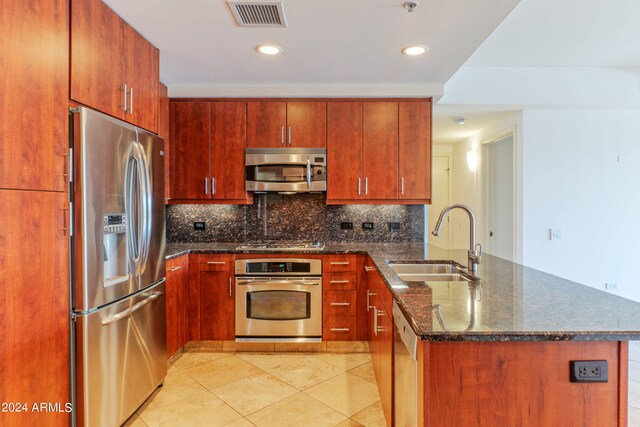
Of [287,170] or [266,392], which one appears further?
[287,170]

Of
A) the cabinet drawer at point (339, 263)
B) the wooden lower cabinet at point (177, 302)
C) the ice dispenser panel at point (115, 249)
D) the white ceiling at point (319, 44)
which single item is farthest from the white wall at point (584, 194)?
the ice dispenser panel at point (115, 249)

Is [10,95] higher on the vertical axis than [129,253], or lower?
higher

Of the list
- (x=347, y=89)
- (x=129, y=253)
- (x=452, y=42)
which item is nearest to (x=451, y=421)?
(x=129, y=253)

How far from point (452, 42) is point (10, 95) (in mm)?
2434

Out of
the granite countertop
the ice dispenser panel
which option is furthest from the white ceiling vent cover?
the granite countertop

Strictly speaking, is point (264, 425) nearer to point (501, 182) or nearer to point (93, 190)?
point (93, 190)

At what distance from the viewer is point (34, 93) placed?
1.48 m

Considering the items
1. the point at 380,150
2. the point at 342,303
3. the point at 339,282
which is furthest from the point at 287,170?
the point at 342,303

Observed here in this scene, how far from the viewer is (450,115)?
12.7 ft

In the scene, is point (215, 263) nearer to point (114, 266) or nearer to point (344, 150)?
point (114, 266)

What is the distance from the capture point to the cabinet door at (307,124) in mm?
3354

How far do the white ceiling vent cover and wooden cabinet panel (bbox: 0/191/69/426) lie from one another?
1.34m

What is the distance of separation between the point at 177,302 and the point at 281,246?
1.02 m

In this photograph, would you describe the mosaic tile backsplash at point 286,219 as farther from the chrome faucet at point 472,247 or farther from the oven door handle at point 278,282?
the chrome faucet at point 472,247
